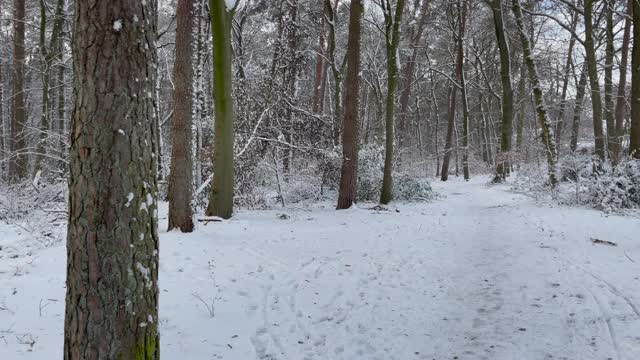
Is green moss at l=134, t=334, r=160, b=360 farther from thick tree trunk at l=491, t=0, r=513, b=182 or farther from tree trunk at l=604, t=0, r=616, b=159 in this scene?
thick tree trunk at l=491, t=0, r=513, b=182

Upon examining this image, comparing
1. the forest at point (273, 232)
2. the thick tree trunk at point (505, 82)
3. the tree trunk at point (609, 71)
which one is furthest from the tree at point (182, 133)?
the thick tree trunk at point (505, 82)

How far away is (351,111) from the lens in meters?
11.7

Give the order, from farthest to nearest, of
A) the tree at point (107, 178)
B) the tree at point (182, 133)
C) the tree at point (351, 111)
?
the tree at point (351, 111) < the tree at point (182, 133) < the tree at point (107, 178)

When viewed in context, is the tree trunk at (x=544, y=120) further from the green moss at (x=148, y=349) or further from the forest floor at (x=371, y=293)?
the green moss at (x=148, y=349)

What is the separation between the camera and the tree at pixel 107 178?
226 centimetres

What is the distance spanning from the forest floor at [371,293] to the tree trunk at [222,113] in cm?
69

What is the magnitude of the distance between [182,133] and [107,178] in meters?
5.75

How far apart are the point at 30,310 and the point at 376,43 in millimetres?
22861

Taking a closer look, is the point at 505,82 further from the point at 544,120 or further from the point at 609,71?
the point at 544,120

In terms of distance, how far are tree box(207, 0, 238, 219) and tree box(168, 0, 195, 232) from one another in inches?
28.8

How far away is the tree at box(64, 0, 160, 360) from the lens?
7.41 ft

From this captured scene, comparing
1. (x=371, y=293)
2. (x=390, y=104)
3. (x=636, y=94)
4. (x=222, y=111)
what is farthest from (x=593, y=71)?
(x=371, y=293)

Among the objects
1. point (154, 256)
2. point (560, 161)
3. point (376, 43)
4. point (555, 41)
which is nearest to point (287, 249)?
point (154, 256)

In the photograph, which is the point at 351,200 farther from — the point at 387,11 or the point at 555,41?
the point at 555,41
